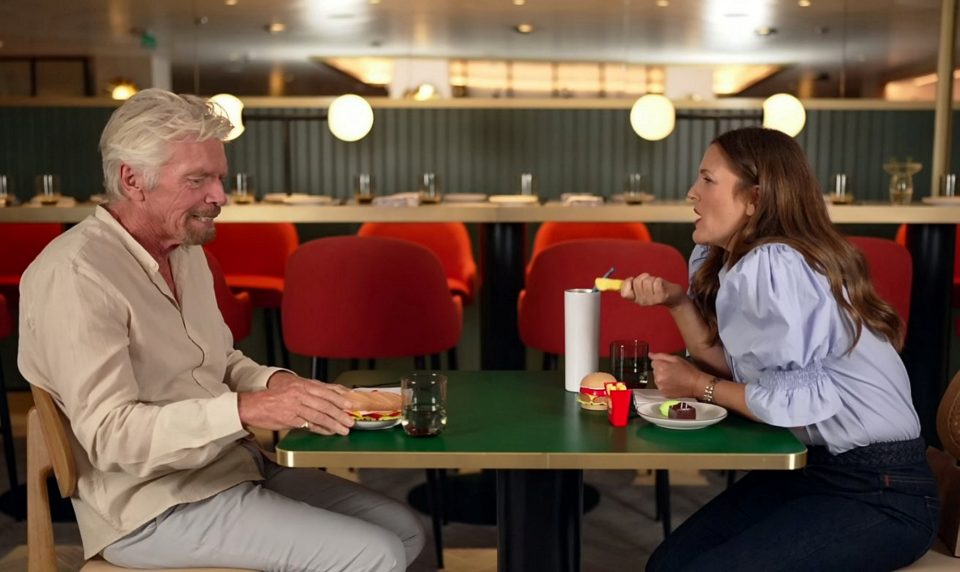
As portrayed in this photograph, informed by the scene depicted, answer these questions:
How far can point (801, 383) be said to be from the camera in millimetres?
1890

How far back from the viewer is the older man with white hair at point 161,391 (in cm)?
176

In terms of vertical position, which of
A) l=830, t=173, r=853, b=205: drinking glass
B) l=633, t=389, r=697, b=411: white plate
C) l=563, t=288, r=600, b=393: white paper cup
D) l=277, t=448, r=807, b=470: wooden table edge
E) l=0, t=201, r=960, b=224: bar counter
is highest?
l=830, t=173, r=853, b=205: drinking glass

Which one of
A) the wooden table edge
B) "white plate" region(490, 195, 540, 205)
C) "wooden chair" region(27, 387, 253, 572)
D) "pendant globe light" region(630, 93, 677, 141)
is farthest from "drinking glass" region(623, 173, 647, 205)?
"wooden chair" region(27, 387, 253, 572)

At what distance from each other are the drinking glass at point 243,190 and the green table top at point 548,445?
2.55 meters

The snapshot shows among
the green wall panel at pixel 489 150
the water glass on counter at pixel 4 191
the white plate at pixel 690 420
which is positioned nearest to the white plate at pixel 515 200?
the green wall panel at pixel 489 150

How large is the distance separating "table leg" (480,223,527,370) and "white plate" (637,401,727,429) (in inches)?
79.9

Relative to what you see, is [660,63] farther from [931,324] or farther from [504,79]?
[931,324]

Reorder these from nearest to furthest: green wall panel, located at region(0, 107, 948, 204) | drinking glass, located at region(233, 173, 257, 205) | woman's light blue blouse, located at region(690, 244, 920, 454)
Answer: woman's light blue blouse, located at region(690, 244, 920, 454) < drinking glass, located at region(233, 173, 257, 205) < green wall panel, located at region(0, 107, 948, 204)


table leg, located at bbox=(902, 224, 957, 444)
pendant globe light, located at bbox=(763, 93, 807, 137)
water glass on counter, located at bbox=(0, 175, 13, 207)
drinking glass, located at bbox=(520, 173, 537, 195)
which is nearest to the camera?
table leg, located at bbox=(902, 224, 957, 444)

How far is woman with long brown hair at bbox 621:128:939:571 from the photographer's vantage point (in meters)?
1.87

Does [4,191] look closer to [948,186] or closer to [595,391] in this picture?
[595,391]

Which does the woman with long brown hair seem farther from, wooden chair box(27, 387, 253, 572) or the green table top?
wooden chair box(27, 387, 253, 572)

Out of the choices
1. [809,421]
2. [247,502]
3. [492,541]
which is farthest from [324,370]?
[809,421]

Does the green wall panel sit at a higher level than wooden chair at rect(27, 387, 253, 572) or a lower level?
higher
